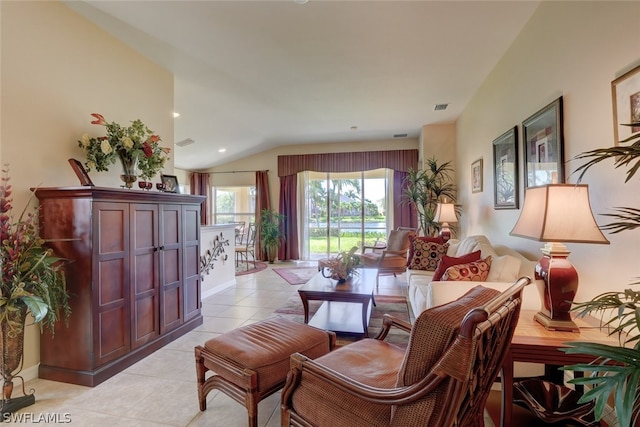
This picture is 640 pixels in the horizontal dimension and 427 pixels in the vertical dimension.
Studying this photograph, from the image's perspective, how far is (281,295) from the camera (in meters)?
4.43

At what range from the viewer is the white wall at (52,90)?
2.13 m

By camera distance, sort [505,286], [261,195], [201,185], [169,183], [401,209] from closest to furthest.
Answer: [505,286] < [169,183] < [401,209] < [261,195] < [201,185]

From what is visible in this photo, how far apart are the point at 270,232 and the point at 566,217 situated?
20.0ft

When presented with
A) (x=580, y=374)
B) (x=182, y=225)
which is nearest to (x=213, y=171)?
(x=182, y=225)

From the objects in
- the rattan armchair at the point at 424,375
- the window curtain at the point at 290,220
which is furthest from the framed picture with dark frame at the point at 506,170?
the window curtain at the point at 290,220

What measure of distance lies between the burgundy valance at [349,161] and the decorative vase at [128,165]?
4.70m

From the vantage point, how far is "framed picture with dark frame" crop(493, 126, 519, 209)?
9.63 feet

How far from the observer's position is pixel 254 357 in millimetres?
1646

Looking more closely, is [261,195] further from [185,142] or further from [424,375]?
[424,375]

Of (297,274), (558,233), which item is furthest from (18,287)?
(297,274)

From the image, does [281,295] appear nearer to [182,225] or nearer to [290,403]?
A: [182,225]

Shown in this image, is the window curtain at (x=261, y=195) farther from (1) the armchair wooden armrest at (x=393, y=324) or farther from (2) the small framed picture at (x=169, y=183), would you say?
(1) the armchair wooden armrest at (x=393, y=324)

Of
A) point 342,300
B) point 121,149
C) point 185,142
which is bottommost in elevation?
point 342,300

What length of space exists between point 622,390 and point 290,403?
46.8 inches
